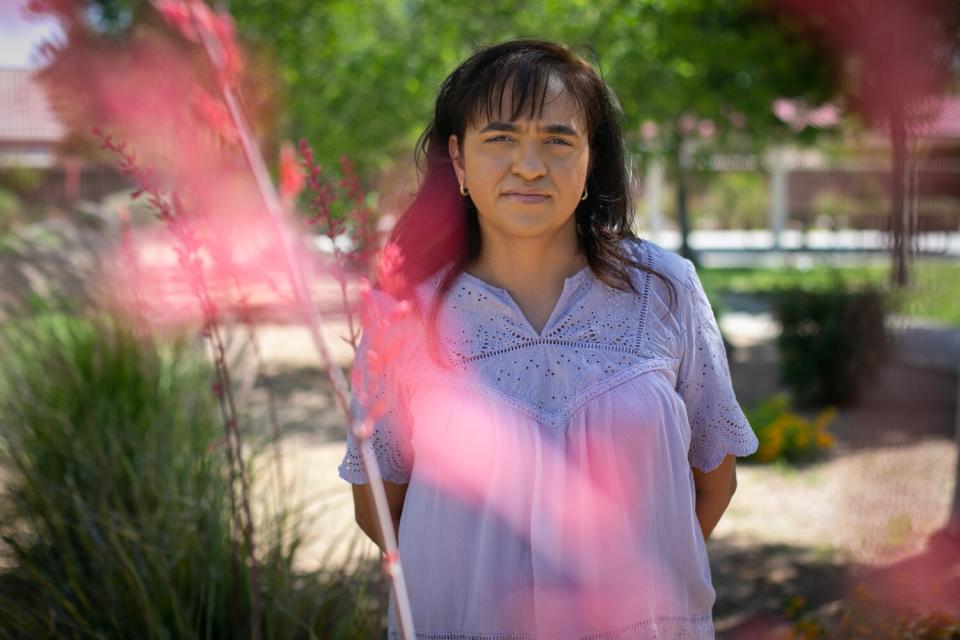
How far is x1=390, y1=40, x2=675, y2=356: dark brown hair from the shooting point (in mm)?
1936

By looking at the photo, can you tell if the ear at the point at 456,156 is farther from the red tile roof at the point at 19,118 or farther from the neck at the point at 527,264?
the red tile roof at the point at 19,118

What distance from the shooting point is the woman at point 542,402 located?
1.85 metres

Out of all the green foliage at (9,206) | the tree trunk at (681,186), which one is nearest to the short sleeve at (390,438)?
the tree trunk at (681,186)

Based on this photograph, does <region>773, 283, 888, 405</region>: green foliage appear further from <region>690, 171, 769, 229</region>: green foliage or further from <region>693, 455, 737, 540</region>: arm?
<region>690, 171, 769, 229</region>: green foliage

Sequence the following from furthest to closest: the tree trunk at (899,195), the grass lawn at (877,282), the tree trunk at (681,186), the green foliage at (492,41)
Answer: the tree trunk at (681,186)
the grass lawn at (877,282)
the green foliage at (492,41)
the tree trunk at (899,195)

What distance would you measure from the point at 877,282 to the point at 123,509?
26.2 ft

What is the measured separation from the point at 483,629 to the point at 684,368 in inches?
24.3

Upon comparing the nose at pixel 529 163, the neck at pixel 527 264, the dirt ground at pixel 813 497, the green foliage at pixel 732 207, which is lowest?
the dirt ground at pixel 813 497

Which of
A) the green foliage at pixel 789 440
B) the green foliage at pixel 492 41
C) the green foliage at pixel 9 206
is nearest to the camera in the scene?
the green foliage at pixel 789 440

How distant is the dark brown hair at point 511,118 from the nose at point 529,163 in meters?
0.06

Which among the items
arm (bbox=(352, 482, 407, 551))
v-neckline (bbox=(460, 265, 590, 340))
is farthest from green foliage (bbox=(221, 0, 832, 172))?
arm (bbox=(352, 482, 407, 551))

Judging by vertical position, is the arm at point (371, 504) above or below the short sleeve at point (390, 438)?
below

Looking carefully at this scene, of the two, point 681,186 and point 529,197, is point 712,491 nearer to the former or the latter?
point 529,197

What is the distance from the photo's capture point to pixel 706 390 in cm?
204
